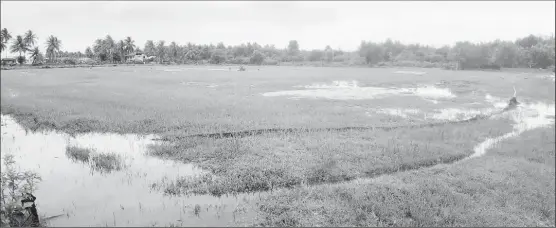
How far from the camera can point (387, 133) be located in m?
18.4

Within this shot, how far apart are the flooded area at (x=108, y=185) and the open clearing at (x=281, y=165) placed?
0.18 ft

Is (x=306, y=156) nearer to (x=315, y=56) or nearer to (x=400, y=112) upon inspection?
(x=400, y=112)

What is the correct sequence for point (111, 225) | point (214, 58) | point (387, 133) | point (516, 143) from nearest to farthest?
point (111, 225)
point (516, 143)
point (387, 133)
point (214, 58)

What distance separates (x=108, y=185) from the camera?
37.1 ft

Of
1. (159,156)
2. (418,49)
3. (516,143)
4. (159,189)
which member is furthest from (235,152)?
(418,49)

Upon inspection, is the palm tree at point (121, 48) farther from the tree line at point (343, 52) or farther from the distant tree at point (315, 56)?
the distant tree at point (315, 56)

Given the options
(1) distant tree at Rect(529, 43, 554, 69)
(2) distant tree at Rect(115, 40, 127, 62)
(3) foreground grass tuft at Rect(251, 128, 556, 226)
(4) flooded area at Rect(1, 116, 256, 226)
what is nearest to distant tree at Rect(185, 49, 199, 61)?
(2) distant tree at Rect(115, 40, 127, 62)

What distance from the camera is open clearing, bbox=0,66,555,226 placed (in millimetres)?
9414

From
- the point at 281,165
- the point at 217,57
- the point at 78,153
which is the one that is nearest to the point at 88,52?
the point at 217,57

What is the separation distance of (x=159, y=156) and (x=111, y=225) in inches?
232

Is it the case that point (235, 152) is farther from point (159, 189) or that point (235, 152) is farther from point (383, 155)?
point (383, 155)

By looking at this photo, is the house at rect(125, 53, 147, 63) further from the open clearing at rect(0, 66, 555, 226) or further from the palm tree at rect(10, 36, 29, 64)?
the open clearing at rect(0, 66, 555, 226)

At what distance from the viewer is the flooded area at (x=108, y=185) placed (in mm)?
9188

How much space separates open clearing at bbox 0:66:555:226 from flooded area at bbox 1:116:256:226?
0.05m
